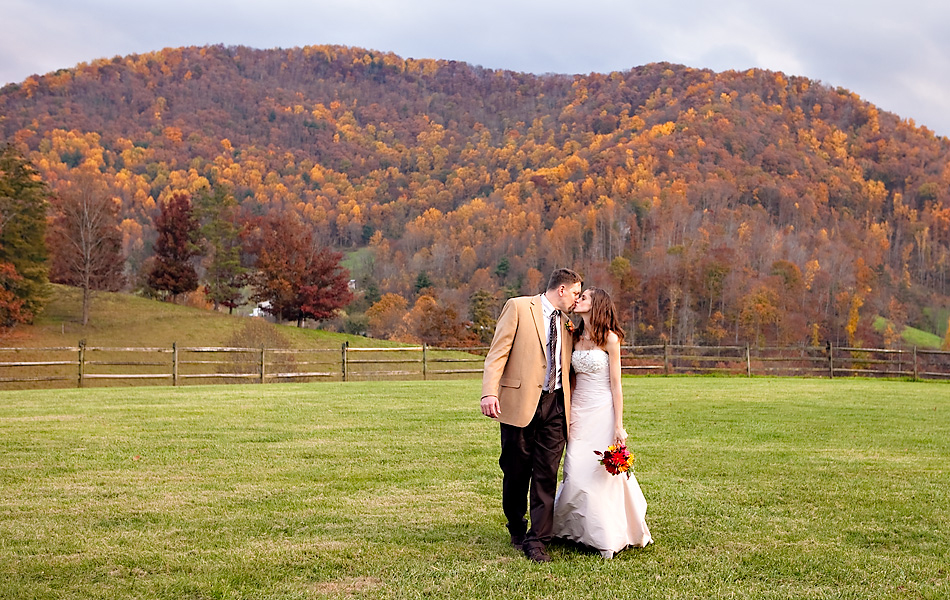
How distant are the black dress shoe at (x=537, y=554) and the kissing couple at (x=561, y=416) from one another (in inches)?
0.4

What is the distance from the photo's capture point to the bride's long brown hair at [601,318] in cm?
560

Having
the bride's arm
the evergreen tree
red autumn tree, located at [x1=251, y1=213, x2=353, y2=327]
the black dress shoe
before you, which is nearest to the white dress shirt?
the bride's arm

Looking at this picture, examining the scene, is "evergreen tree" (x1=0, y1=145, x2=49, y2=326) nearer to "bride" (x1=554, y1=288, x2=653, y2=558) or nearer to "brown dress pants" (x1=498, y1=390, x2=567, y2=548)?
"brown dress pants" (x1=498, y1=390, x2=567, y2=548)

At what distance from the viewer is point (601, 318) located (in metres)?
5.59

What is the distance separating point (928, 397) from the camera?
2053 centimetres

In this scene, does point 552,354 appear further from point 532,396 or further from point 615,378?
point 615,378

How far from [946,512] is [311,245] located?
56.3 metres

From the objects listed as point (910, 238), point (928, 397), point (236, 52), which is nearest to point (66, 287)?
point (928, 397)

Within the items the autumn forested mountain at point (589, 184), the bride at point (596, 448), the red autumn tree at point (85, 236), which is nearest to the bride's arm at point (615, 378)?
the bride at point (596, 448)

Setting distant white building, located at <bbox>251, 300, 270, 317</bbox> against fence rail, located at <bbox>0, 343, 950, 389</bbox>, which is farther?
distant white building, located at <bbox>251, 300, 270, 317</bbox>

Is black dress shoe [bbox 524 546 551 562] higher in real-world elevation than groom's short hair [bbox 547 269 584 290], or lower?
lower

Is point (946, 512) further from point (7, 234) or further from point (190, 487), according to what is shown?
point (7, 234)

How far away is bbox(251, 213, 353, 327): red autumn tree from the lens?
2251 inches

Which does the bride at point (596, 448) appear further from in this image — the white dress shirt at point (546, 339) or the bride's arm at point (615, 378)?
the white dress shirt at point (546, 339)
